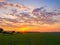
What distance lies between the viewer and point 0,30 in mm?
76000

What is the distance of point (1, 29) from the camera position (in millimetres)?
77375

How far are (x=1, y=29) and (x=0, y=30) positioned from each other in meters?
1.43

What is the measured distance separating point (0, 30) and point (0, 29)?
4.12 feet

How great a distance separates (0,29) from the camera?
77.2 m

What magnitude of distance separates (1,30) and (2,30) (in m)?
0.51

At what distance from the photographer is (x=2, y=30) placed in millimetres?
76750

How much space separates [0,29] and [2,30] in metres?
1.06

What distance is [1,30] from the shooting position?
251ft

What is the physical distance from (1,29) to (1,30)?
1077 mm

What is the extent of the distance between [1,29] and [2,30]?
0.89 metres
